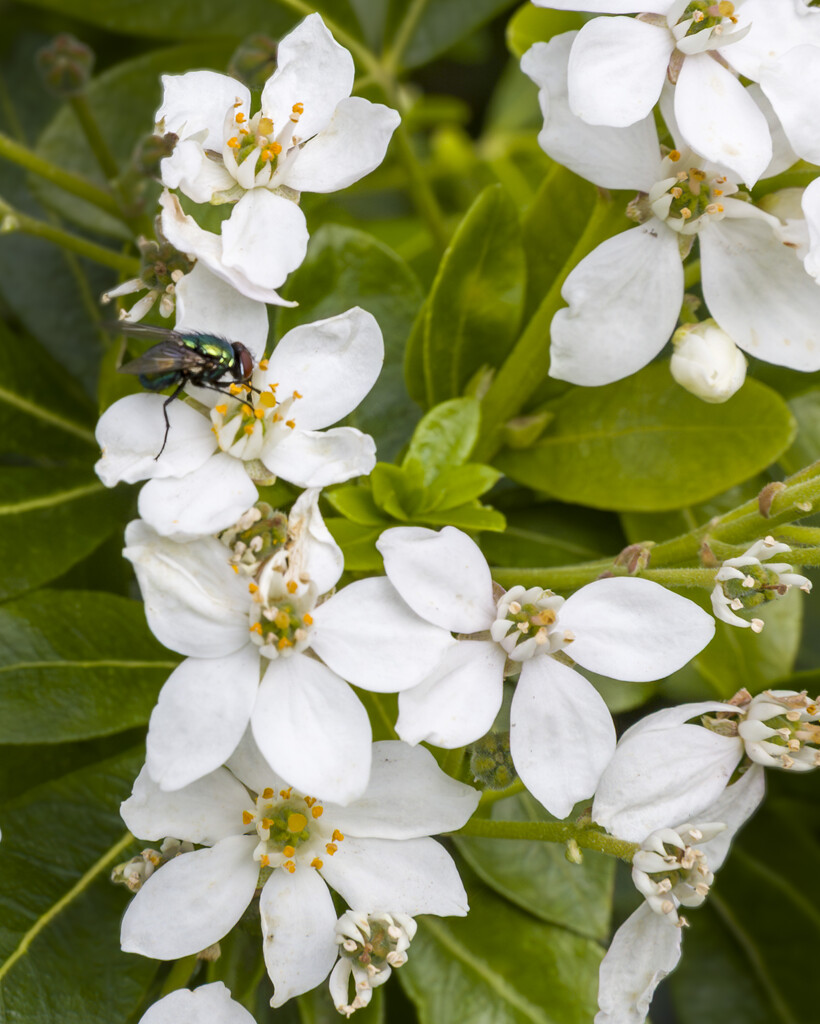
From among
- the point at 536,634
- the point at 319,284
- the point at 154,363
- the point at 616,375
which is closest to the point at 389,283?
the point at 319,284

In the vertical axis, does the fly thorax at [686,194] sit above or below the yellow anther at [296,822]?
above

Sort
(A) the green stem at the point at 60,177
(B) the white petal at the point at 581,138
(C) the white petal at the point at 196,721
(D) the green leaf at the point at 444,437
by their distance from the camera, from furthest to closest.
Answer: (A) the green stem at the point at 60,177 → (D) the green leaf at the point at 444,437 → (B) the white petal at the point at 581,138 → (C) the white petal at the point at 196,721

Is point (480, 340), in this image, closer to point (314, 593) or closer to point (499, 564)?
point (499, 564)

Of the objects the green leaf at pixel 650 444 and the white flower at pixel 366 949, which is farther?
the green leaf at pixel 650 444

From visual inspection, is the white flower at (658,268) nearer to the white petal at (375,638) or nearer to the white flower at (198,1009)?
the white petal at (375,638)

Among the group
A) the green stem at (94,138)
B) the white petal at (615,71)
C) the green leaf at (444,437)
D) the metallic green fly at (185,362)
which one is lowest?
the green leaf at (444,437)

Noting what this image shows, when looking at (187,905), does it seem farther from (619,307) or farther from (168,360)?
(619,307)

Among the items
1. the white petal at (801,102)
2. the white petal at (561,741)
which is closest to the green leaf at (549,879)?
the white petal at (561,741)

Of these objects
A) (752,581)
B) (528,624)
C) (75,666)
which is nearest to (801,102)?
(752,581)
